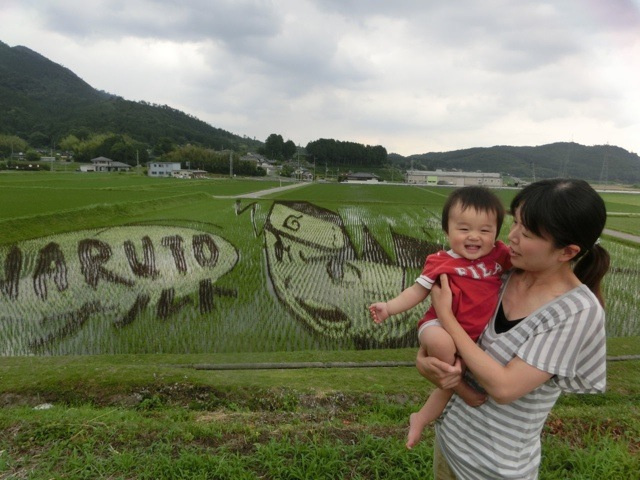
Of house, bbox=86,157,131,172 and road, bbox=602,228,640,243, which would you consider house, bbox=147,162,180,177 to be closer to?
house, bbox=86,157,131,172

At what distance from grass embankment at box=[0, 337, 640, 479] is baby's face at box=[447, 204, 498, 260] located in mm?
1532

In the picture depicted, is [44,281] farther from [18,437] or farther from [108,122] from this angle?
[108,122]

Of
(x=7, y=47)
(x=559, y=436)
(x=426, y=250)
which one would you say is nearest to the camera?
(x=559, y=436)

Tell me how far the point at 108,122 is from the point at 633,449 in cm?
10352

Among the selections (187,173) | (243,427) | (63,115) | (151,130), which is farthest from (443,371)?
(63,115)

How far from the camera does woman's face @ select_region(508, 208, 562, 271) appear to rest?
122cm

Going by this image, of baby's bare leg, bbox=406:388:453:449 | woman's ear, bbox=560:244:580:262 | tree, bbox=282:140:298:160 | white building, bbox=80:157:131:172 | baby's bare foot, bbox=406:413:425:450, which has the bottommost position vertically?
baby's bare foot, bbox=406:413:425:450

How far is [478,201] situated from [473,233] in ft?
0.40

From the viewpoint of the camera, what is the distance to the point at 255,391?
4.05 m

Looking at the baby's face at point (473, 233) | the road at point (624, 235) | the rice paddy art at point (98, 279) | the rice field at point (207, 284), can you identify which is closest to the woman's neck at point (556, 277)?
the baby's face at point (473, 233)

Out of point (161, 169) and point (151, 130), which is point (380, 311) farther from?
point (151, 130)

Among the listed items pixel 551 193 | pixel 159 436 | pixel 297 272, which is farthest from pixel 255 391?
pixel 297 272

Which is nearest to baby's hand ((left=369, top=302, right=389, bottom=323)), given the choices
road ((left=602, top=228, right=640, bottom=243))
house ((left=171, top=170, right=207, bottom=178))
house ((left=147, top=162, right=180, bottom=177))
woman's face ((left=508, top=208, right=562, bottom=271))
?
woman's face ((left=508, top=208, right=562, bottom=271))

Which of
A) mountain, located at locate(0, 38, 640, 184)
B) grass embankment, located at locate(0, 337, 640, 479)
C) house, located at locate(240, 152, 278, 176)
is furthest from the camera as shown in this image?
house, located at locate(240, 152, 278, 176)
